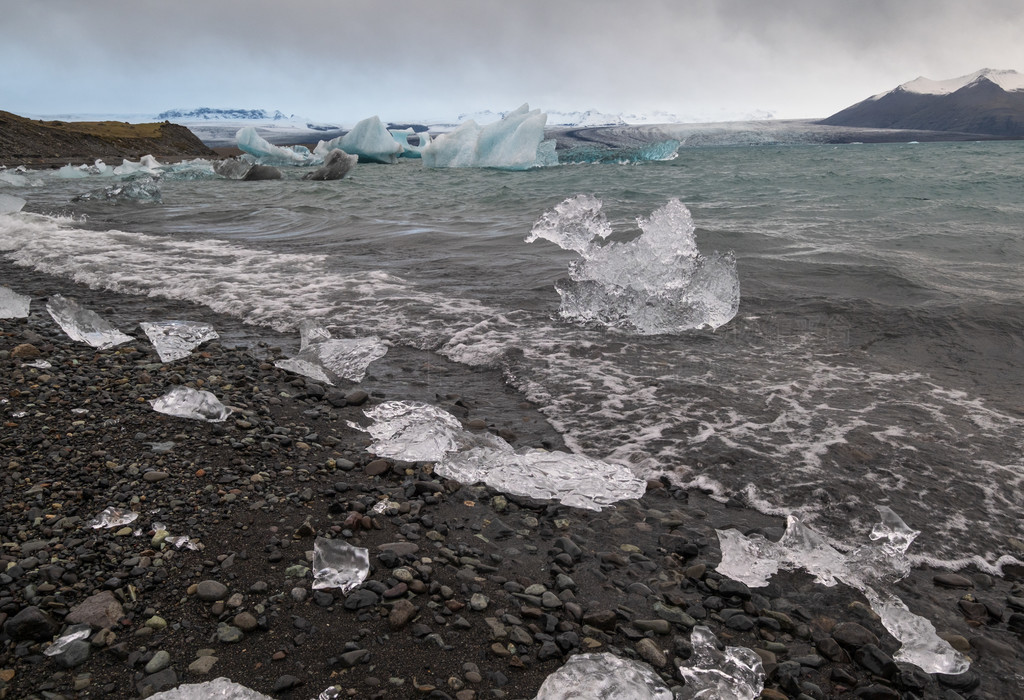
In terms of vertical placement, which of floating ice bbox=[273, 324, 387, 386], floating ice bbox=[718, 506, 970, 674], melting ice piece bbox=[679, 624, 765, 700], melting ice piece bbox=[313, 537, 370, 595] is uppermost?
floating ice bbox=[273, 324, 387, 386]

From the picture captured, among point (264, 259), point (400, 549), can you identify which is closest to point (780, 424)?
point (400, 549)

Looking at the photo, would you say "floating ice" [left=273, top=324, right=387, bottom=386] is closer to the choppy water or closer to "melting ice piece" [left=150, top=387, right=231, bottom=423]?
the choppy water

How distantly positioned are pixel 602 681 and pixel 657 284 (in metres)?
4.27

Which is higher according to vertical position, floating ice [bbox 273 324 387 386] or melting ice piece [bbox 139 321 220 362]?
melting ice piece [bbox 139 321 220 362]

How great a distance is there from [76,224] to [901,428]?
41.7 ft

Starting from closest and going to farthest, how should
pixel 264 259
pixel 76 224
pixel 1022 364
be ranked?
pixel 1022 364 → pixel 264 259 → pixel 76 224

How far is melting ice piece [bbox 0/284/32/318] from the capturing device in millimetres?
4805

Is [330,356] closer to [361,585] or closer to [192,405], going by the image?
[192,405]

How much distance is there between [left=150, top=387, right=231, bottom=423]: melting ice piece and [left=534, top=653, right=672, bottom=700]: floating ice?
84.8 inches

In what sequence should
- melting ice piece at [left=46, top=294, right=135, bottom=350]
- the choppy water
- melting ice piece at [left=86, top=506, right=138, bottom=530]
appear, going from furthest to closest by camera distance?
1. melting ice piece at [left=46, top=294, right=135, bottom=350]
2. the choppy water
3. melting ice piece at [left=86, top=506, right=138, bottom=530]

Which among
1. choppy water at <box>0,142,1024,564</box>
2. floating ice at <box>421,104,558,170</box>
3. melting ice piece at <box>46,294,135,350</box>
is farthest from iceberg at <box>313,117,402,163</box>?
melting ice piece at <box>46,294,135,350</box>

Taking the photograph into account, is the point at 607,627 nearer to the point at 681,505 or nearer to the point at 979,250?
the point at 681,505

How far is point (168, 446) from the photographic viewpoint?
2.80 m

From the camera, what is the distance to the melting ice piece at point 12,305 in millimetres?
4805
